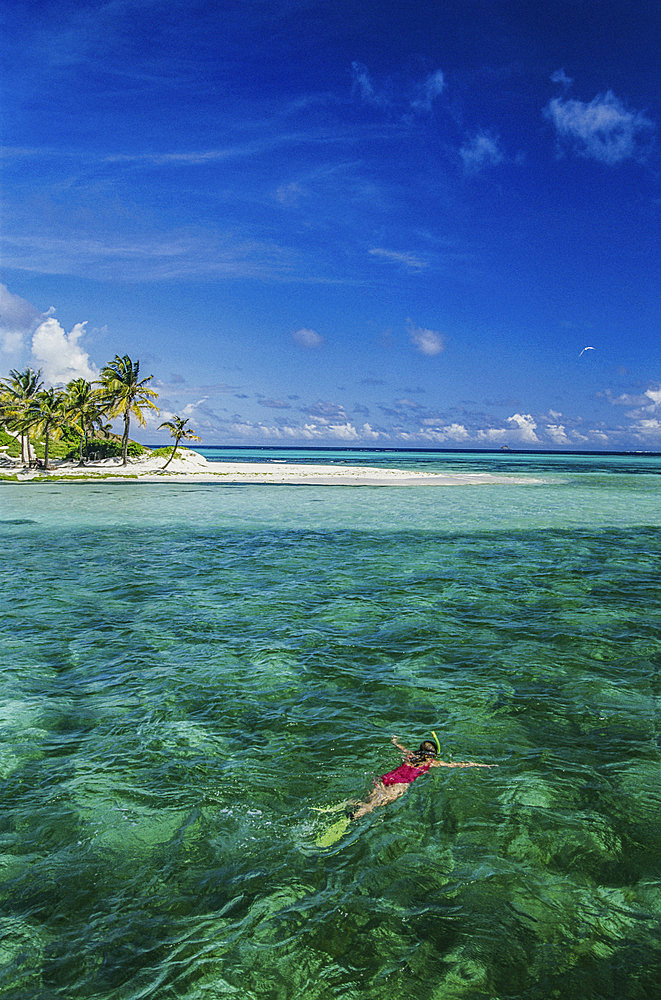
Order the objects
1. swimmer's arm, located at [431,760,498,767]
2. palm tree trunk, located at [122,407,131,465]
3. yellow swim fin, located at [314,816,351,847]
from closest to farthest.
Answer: yellow swim fin, located at [314,816,351,847]
swimmer's arm, located at [431,760,498,767]
palm tree trunk, located at [122,407,131,465]

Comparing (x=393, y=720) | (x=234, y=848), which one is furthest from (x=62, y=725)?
(x=393, y=720)

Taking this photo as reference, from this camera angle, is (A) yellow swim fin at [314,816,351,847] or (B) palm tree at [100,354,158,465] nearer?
(A) yellow swim fin at [314,816,351,847]

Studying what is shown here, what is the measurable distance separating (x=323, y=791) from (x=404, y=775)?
48.1 inches

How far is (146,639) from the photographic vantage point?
47.0ft

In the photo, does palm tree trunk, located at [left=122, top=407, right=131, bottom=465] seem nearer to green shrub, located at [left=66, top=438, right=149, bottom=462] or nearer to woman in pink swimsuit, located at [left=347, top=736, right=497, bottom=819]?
green shrub, located at [left=66, top=438, right=149, bottom=462]

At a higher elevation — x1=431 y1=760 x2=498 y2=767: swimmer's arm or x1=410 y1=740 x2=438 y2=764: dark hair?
x1=410 y1=740 x2=438 y2=764: dark hair

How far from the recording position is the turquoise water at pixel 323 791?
17.4ft

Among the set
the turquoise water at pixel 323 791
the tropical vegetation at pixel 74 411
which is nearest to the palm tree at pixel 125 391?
the tropical vegetation at pixel 74 411

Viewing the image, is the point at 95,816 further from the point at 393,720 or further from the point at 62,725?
the point at 393,720

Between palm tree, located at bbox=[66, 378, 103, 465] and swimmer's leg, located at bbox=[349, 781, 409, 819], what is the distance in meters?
72.3

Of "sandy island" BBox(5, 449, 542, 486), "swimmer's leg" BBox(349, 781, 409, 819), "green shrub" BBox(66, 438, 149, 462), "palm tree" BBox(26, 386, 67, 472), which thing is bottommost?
"swimmer's leg" BBox(349, 781, 409, 819)

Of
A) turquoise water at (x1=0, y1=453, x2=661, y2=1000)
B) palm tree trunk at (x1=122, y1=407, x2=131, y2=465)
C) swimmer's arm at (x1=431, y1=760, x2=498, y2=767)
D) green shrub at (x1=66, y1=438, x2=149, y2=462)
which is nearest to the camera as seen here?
turquoise water at (x1=0, y1=453, x2=661, y2=1000)

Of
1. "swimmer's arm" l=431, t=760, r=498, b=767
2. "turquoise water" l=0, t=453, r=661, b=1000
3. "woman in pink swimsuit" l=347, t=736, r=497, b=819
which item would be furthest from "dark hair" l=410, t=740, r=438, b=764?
"turquoise water" l=0, t=453, r=661, b=1000

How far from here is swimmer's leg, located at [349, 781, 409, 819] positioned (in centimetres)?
756
